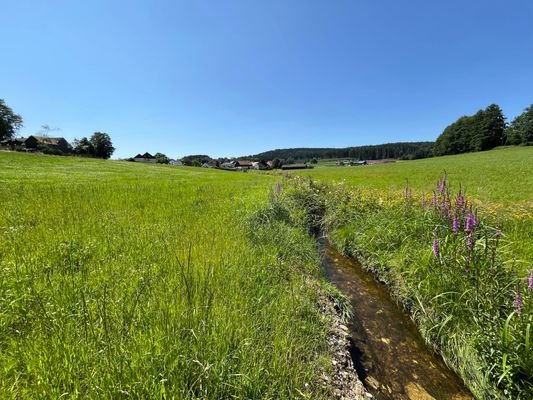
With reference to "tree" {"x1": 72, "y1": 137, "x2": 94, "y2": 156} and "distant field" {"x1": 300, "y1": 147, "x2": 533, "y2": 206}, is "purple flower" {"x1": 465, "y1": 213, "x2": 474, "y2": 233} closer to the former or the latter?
"distant field" {"x1": 300, "y1": 147, "x2": 533, "y2": 206}

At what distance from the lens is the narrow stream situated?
3.60 metres

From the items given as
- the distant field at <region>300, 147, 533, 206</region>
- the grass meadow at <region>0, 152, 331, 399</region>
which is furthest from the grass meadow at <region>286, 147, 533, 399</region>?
the grass meadow at <region>0, 152, 331, 399</region>

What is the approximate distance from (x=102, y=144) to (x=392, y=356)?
11014 centimetres

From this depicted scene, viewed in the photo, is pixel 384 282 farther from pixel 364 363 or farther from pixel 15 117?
pixel 15 117

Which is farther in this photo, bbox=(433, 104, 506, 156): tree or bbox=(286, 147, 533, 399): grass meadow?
bbox=(433, 104, 506, 156): tree

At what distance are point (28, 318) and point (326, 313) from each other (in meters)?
4.17

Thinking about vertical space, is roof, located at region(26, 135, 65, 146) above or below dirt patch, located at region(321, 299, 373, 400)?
above

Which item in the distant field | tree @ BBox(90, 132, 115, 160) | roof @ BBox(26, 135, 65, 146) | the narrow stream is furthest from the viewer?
roof @ BBox(26, 135, 65, 146)

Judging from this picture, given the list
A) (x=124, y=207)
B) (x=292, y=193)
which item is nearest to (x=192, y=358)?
(x=124, y=207)

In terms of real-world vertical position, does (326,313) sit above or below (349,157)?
below

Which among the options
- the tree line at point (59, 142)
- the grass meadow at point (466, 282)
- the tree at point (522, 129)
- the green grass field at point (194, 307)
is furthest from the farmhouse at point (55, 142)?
the tree at point (522, 129)

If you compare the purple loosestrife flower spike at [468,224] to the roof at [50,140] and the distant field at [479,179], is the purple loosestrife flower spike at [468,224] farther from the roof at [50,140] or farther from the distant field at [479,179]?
the roof at [50,140]

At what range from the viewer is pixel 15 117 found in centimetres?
7656

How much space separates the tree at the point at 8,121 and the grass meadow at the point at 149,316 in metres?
84.9
